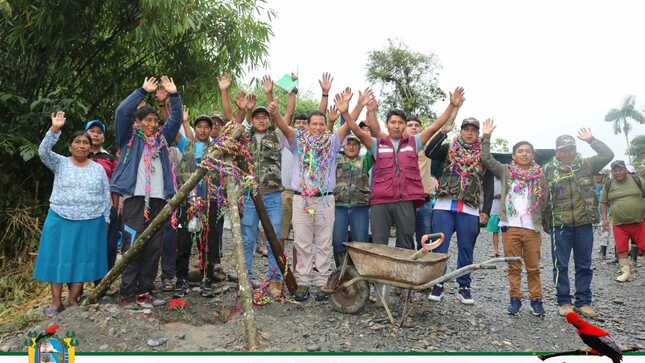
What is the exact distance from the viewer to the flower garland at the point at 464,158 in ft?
15.3

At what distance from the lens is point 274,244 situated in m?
4.50

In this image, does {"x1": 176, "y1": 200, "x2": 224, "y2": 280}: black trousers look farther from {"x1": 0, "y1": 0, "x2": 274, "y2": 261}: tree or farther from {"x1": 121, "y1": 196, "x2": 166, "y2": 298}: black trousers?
{"x1": 0, "y1": 0, "x2": 274, "y2": 261}: tree

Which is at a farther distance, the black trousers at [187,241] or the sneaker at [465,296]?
the black trousers at [187,241]

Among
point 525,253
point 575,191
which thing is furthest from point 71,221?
point 575,191

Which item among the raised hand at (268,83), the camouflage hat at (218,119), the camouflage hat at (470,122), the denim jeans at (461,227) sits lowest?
the denim jeans at (461,227)

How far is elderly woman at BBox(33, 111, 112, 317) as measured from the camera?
4203mm

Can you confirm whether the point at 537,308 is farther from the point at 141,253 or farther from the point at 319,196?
the point at 141,253

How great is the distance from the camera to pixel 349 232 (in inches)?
208

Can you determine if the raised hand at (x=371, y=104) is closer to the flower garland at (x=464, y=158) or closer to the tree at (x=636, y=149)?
the flower garland at (x=464, y=158)

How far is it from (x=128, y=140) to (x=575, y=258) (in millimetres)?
4687

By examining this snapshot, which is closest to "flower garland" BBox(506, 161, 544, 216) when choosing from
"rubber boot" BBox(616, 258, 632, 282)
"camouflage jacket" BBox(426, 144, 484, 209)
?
"camouflage jacket" BBox(426, 144, 484, 209)

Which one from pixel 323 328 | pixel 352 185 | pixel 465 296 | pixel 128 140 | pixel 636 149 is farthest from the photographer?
pixel 636 149

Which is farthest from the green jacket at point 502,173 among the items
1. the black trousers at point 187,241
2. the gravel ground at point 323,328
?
the black trousers at point 187,241

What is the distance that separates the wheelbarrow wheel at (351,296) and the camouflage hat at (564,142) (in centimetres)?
251
